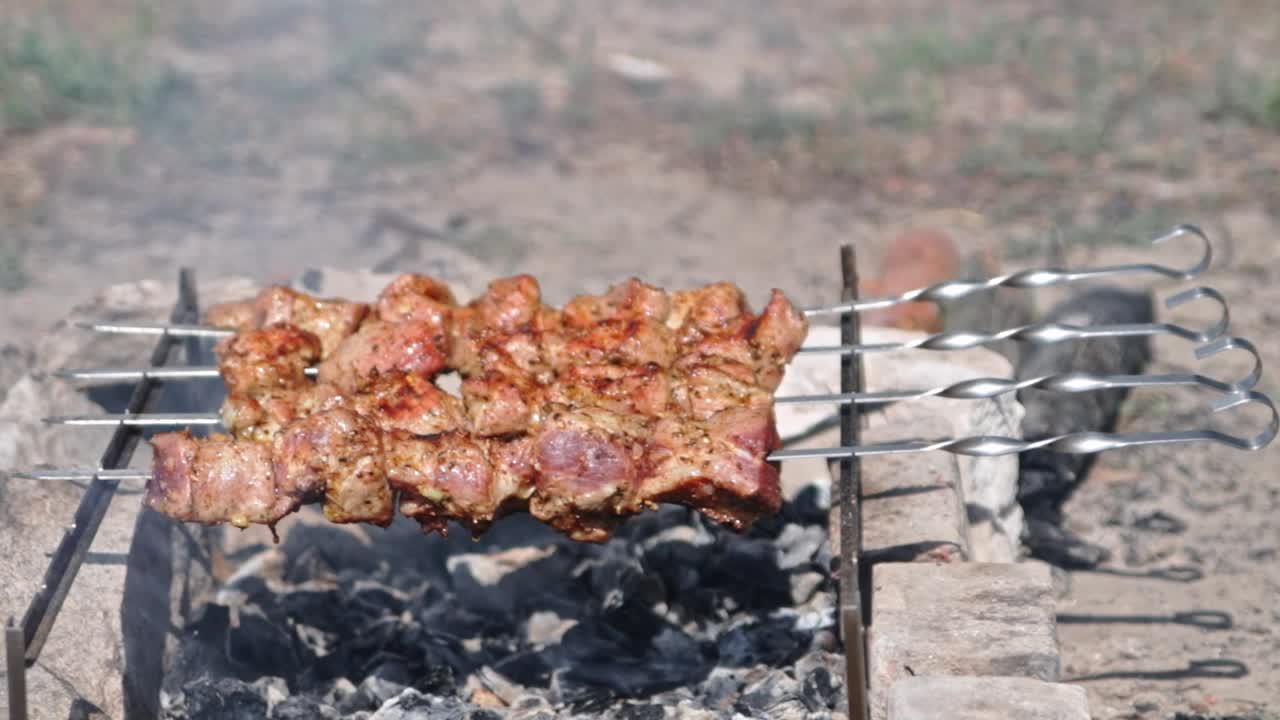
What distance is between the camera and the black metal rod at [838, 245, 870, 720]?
3.17 meters

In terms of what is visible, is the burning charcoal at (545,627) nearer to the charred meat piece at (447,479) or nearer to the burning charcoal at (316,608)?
the burning charcoal at (316,608)

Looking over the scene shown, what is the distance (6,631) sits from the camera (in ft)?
10.2

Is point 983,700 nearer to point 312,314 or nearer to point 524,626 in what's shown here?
point 524,626

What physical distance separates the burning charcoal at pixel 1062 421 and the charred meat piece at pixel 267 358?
3.01 m

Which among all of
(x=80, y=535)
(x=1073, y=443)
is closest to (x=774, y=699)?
(x=1073, y=443)

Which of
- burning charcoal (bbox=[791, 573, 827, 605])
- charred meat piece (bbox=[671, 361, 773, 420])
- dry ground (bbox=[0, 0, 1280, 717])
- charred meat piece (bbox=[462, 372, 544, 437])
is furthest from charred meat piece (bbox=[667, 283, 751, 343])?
dry ground (bbox=[0, 0, 1280, 717])

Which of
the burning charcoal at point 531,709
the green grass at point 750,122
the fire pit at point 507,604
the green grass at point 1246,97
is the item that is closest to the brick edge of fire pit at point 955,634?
the fire pit at point 507,604

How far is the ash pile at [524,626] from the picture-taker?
4066 millimetres

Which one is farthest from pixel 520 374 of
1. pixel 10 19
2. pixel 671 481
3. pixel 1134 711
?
pixel 10 19

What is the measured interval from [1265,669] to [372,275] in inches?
155

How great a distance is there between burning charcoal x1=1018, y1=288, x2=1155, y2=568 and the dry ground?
6.1 inches

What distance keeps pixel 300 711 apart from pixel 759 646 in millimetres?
1539

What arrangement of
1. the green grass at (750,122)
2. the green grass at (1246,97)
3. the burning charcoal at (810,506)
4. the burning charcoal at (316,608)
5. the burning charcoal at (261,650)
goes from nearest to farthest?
the burning charcoal at (261,650), the burning charcoal at (316,608), the burning charcoal at (810,506), the green grass at (1246,97), the green grass at (750,122)

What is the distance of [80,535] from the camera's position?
142 inches
